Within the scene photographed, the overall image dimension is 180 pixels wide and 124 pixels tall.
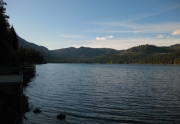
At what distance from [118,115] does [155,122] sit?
15.5ft

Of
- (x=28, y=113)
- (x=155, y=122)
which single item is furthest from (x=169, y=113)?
(x=28, y=113)

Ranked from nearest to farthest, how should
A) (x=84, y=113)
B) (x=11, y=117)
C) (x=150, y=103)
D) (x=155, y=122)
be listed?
(x=11, y=117), (x=155, y=122), (x=84, y=113), (x=150, y=103)

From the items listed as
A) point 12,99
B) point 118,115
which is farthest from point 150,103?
point 12,99

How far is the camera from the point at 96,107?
97.7 feet

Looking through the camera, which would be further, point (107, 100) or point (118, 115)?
point (107, 100)

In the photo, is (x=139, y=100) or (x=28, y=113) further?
(x=139, y=100)

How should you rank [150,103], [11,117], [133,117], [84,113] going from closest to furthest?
[11,117] < [133,117] < [84,113] < [150,103]

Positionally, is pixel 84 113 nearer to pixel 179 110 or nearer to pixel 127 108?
pixel 127 108

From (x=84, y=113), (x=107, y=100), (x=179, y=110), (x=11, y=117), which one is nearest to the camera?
(x=11, y=117)

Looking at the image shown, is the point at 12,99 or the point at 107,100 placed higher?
the point at 12,99

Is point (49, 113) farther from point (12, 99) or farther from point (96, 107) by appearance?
point (96, 107)

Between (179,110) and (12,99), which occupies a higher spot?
(12,99)

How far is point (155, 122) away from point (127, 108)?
6441 millimetres

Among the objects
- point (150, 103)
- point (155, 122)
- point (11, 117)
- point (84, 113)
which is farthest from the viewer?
point (150, 103)
